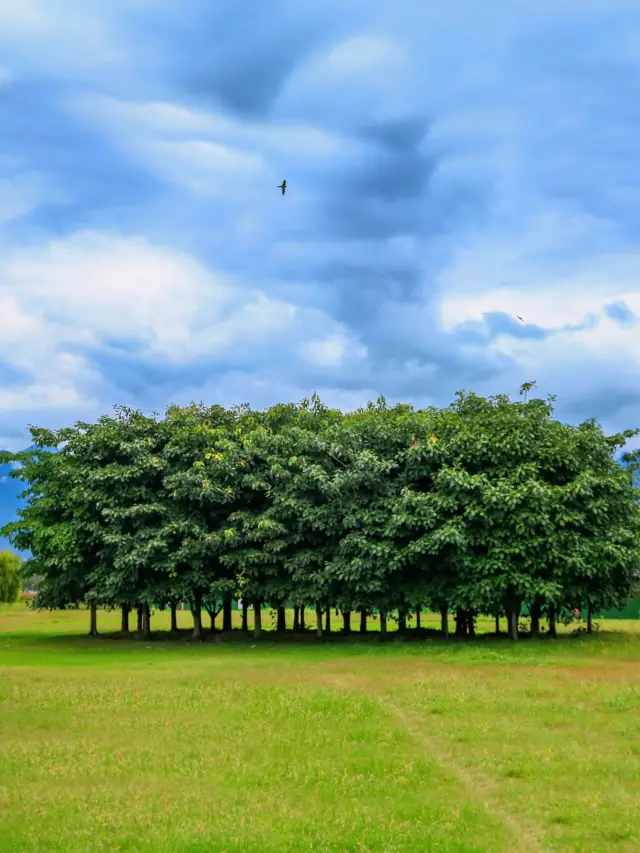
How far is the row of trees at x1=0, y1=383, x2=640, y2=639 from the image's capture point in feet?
118

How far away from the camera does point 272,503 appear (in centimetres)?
3984

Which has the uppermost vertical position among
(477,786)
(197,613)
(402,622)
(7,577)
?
(7,577)

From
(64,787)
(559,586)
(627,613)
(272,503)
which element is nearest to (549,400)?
(559,586)

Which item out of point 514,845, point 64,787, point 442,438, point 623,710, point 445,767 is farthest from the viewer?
point 442,438

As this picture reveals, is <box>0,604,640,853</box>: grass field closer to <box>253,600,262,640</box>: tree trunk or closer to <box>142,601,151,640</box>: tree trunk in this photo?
<box>253,600,262,640</box>: tree trunk

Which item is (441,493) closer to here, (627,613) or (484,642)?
(484,642)

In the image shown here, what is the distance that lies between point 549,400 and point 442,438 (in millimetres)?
6690

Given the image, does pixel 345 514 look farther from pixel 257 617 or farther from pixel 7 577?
pixel 7 577

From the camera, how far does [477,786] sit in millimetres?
13320

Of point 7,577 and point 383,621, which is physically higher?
point 7,577

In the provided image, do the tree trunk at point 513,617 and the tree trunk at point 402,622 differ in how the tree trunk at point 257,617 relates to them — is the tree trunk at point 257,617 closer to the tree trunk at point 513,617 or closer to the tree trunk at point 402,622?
the tree trunk at point 402,622

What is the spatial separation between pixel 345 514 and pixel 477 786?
24770mm

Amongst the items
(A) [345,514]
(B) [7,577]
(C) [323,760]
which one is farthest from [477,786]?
(B) [7,577]

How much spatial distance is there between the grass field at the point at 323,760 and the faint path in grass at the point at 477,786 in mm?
43
